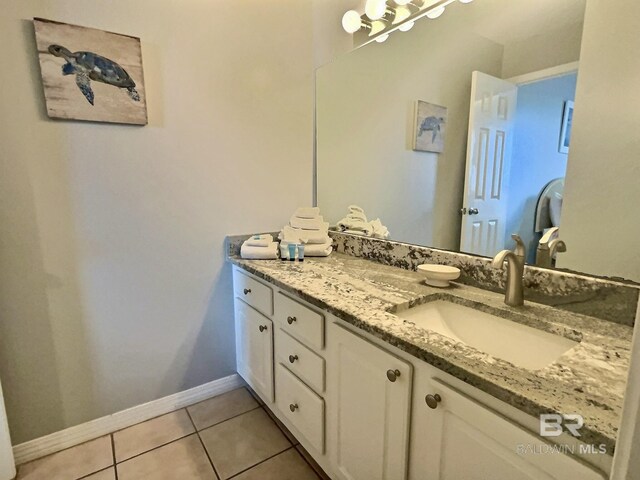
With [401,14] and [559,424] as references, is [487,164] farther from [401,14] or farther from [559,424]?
[559,424]

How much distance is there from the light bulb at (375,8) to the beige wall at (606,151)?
3.00ft

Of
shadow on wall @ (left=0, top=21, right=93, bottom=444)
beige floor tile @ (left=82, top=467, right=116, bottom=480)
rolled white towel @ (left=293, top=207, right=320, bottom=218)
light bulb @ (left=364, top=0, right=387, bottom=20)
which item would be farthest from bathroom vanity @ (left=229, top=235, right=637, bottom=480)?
light bulb @ (left=364, top=0, right=387, bottom=20)

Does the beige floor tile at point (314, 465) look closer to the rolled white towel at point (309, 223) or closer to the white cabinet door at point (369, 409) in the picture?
the white cabinet door at point (369, 409)

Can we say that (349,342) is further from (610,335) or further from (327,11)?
(327,11)

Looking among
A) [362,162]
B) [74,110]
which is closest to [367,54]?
[362,162]

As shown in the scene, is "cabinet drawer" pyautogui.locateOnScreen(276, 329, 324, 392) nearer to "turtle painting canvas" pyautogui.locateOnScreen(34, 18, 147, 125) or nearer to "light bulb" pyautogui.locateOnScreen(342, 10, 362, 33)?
"turtle painting canvas" pyautogui.locateOnScreen(34, 18, 147, 125)

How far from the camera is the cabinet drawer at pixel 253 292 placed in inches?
57.7

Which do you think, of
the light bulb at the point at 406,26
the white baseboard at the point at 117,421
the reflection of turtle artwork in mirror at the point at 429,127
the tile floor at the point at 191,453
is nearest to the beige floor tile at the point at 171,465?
the tile floor at the point at 191,453

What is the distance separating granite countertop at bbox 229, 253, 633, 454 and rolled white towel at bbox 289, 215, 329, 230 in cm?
38

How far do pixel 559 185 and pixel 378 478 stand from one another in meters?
1.05

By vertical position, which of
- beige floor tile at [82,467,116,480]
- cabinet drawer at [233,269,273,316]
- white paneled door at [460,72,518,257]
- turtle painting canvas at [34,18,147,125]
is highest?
turtle painting canvas at [34,18,147,125]

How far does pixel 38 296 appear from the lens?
53.8 inches

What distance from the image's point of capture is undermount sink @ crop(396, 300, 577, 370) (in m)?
0.89

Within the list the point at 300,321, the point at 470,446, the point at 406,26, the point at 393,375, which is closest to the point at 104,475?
the point at 300,321
